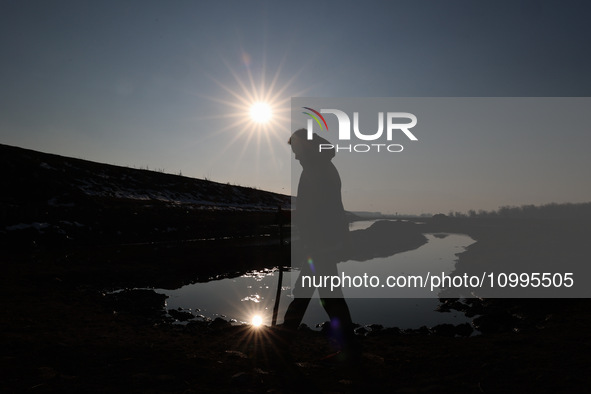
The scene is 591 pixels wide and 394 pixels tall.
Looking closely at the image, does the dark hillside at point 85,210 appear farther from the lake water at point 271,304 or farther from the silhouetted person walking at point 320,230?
the silhouetted person walking at point 320,230

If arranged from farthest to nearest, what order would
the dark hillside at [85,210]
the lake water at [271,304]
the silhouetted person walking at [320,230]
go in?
the dark hillside at [85,210]
the lake water at [271,304]
the silhouetted person walking at [320,230]

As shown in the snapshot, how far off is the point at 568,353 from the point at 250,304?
755 centimetres

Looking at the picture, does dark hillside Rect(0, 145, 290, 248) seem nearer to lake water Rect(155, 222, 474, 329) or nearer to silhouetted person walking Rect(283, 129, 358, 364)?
lake water Rect(155, 222, 474, 329)

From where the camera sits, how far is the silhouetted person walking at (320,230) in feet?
17.0

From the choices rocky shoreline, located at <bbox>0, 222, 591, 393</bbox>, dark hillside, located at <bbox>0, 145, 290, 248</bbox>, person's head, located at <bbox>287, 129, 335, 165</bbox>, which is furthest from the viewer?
dark hillside, located at <bbox>0, 145, 290, 248</bbox>

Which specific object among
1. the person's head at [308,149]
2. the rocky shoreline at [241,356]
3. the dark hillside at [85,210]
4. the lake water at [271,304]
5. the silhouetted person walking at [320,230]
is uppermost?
the dark hillside at [85,210]

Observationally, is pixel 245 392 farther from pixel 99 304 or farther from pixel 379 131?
pixel 379 131

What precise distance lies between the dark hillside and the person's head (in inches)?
676

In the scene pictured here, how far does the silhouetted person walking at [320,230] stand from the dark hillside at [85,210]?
17153mm

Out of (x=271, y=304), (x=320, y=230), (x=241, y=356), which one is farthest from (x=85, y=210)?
(x=320, y=230)

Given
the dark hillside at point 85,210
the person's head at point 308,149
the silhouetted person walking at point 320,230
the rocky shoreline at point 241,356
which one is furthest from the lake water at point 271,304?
the dark hillside at point 85,210

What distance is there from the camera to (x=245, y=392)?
4254 millimetres

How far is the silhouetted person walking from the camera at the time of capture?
519cm

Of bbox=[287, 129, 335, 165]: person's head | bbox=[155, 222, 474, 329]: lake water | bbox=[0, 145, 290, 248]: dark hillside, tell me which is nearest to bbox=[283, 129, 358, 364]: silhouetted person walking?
bbox=[287, 129, 335, 165]: person's head
